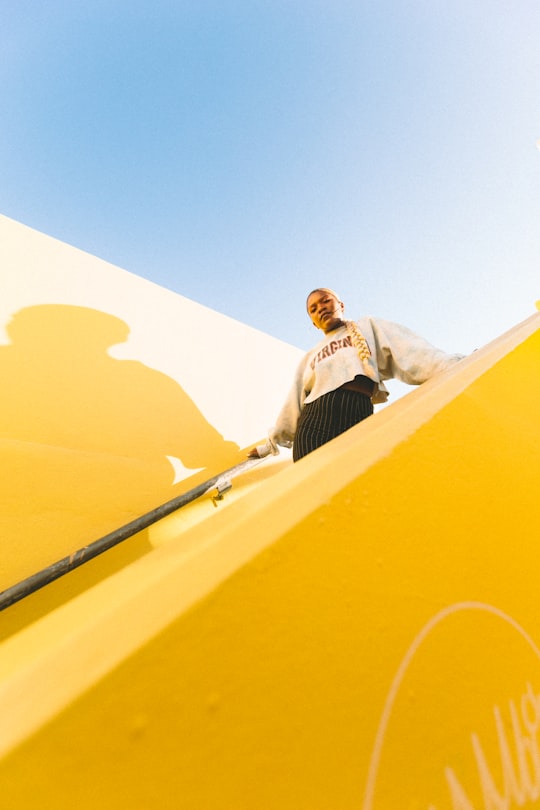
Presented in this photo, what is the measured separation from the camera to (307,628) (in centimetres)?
32

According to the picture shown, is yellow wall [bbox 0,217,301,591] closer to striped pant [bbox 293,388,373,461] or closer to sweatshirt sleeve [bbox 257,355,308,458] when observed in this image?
sweatshirt sleeve [bbox 257,355,308,458]

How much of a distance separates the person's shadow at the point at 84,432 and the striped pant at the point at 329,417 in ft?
1.41

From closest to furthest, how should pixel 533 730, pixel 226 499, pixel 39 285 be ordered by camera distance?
pixel 533 730 → pixel 226 499 → pixel 39 285

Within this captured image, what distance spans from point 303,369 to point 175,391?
578 mm

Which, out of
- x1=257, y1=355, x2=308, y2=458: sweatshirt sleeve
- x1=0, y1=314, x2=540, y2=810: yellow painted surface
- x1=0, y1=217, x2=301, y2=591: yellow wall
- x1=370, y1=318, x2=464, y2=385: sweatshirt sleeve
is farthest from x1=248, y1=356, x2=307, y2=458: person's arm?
x1=0, y1=314, x2=540, y2=810: yellow painted surface

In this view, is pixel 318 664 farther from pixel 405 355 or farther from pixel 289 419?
pixel 289 419

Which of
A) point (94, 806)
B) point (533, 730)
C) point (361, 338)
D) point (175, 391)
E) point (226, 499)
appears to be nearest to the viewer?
point (94, 806)

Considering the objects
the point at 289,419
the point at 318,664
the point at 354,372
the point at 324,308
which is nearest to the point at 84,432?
the point at 289,419

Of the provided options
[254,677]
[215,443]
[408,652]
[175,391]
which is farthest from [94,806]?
[175,391]

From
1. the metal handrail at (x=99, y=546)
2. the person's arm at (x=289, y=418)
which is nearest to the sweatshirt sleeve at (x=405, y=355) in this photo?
the person's arm at (x=289, y=418)

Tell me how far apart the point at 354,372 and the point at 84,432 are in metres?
0.96

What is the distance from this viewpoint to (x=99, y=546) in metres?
0.90

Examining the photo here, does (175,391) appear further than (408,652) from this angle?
Yes

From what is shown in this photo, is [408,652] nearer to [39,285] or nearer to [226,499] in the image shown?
[226,499]
